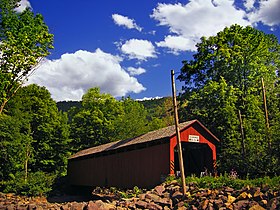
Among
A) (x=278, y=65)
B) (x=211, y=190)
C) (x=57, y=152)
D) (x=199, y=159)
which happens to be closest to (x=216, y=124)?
(x=199, y=159)

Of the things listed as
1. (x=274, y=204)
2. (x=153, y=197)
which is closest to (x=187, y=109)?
(x=153, y=197)

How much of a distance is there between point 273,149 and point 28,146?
69.1 feet

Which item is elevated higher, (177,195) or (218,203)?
(177,195)

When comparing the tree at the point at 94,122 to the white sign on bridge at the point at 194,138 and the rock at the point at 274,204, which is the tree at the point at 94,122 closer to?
the white sign on bridge at the point at 194,138

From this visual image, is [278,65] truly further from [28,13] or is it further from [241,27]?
[28,13]

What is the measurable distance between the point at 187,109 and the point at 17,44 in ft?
46.2

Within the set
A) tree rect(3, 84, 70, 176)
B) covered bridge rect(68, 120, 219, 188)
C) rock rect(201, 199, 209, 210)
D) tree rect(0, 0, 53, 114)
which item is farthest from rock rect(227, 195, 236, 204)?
tree rect(3, 84, 70, 176)

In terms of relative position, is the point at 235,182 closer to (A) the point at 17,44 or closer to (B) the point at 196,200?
(B) the point at 196,200

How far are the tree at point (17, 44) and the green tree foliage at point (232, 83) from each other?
1228cm

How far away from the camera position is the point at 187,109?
2934 cm

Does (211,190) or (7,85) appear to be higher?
(7,85)

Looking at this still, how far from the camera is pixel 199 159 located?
2395cm

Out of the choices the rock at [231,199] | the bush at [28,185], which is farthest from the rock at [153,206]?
the bush at [28,185]

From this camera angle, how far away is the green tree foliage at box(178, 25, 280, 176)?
2556 cm
